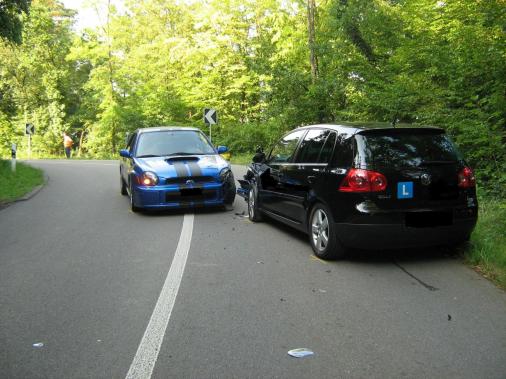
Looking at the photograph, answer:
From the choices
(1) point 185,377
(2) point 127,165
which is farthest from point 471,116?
(1) point 185,377

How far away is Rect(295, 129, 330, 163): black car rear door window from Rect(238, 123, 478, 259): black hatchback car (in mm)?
175

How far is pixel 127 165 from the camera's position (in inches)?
422

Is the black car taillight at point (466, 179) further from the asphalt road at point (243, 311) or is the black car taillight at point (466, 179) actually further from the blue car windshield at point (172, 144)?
the blue car windshield at point (172, 144)

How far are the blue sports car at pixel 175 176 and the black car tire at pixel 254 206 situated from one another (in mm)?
940

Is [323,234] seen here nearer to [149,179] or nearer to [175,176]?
[175,176]

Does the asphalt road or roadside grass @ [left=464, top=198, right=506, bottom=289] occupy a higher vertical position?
roadside grass @ [left=464, top=198, right=506, bottom=289]

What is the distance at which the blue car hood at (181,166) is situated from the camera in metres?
9.28

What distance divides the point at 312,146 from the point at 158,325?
3.49 m

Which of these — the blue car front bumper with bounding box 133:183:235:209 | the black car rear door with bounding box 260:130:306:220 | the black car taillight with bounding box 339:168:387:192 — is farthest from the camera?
the blue car front bumper with bounding box 133:183:235:209

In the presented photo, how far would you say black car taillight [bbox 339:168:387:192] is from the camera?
5.45 meters

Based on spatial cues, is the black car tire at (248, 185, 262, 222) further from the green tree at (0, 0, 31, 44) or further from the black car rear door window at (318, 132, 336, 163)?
the green tree at (0, 0, 31, 44)

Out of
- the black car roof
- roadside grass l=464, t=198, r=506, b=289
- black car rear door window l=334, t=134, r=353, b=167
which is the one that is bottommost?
roadside grass l=464, t=198, r=506, b=289

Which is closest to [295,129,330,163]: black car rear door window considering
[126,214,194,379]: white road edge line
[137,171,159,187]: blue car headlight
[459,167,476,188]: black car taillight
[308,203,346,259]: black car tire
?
[308,203,346,259]: black car tire

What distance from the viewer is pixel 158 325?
3.97 m
